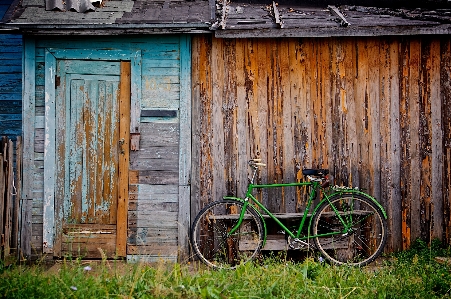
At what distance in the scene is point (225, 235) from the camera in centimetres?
696

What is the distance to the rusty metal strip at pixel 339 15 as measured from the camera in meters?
6.54

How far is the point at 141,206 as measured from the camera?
6973 mm

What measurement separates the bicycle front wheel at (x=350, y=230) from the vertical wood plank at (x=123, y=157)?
259 cm

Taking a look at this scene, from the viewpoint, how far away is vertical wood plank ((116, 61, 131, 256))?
698 centimetres

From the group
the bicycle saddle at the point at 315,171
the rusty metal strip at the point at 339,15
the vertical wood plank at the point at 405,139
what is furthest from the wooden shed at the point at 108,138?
the vertical wood plank at the point at 405,139

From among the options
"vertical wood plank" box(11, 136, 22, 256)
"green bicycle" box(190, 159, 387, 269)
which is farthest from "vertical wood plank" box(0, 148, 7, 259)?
"green bicycle" box(190, 159, 387, 269)

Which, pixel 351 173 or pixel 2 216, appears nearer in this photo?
pixel 2 216

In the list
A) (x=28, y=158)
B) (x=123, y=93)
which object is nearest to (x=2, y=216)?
(x=28, y=158)

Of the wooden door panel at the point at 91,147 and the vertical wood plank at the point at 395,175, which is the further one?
the vertical wood plank at the point at 395,175

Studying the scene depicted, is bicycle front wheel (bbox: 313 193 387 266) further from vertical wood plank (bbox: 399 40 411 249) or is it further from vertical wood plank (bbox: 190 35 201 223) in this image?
vertical wood plank (bbox: 190 35 201 223)

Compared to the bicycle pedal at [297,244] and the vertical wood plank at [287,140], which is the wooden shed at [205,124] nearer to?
the vertical wood plank at [287,140]

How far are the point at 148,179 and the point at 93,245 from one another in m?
1.18

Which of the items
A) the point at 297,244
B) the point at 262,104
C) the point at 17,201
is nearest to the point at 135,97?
the point at 262,104

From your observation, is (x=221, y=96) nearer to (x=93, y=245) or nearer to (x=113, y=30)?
(x=113, y=30)
